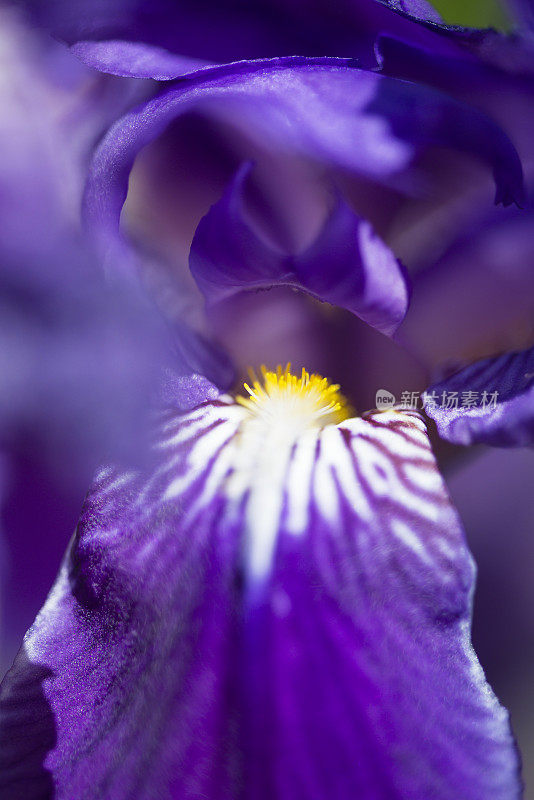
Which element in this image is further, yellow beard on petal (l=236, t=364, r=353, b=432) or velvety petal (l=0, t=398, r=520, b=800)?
yellow beard on petal (l=236, t=364, r=353, b=432)

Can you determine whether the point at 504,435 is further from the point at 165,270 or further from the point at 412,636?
the point at 165,270

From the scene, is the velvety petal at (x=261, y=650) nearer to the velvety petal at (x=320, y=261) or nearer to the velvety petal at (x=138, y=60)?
the velvety petal at (x=320, y=261)

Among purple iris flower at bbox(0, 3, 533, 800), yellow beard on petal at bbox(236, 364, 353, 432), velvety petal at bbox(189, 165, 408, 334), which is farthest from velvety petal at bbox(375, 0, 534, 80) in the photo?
yellow beard on petal at bbox(236, 364, 353, 432)

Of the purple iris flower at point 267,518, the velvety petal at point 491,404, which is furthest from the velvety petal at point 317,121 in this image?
the velvety petal at point 491,404

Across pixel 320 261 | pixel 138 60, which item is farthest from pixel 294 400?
pixel 138 60

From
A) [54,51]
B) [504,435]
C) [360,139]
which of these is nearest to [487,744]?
[504,435]

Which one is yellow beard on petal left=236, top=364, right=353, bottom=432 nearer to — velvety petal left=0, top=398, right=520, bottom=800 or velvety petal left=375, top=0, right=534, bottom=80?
velvety petal left=0, top=398, right=520, bottom=800
